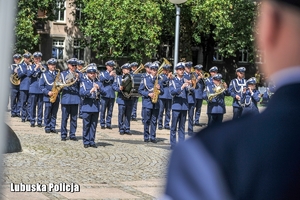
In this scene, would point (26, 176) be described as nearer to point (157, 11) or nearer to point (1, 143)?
point (1, 143)

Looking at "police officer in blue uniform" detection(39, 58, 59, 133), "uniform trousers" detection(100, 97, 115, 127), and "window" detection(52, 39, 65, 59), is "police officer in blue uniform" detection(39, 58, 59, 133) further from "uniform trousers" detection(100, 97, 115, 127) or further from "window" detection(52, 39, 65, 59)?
"window" detection(52, 39, 65, 59)

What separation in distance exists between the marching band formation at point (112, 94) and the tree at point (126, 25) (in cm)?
2024

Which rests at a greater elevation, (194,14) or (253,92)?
(194,14)

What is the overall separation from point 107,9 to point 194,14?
590 centimetres

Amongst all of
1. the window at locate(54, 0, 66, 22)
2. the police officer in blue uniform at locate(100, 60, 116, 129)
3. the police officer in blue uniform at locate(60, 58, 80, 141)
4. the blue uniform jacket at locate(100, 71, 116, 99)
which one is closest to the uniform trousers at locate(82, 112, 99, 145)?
the police officer in blue uniform at locate(60, 58, 80, 141)

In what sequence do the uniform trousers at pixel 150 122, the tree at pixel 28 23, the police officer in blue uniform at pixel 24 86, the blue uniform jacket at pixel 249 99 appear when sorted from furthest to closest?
the tree at pixel 28 23
the police officer in blue uniform at pixel 24 86
the blue uniform jacket at pixel 249 99
the uniform trousers at pixel 150 122

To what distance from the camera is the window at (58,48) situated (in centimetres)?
5278

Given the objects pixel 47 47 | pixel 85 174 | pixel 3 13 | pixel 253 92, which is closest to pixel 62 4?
pixel 47 47

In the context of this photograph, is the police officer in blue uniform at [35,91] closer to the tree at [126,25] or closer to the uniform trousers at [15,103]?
the uniform trousers at [15,103]

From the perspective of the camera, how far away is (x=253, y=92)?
61.2ft

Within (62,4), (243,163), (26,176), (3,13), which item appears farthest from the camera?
(62,4)

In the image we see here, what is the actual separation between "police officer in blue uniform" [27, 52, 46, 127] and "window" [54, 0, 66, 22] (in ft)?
93.7

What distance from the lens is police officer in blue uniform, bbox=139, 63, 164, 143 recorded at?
17.6m

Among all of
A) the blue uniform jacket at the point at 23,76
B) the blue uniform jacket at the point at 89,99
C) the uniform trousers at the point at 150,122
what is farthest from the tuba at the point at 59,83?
the blue uniform jacket at the point at 23,76
